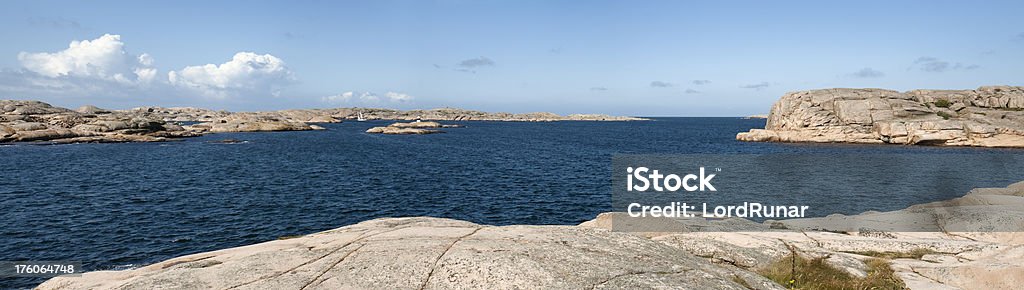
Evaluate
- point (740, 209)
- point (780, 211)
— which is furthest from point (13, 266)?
point (780, 211)

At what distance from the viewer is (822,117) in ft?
357

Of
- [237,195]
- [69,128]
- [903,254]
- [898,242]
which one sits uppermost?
[69,128]

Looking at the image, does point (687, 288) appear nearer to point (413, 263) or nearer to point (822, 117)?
point (413, 263)

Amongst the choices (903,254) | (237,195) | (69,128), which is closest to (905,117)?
(903,254)

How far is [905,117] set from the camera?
3935 inches

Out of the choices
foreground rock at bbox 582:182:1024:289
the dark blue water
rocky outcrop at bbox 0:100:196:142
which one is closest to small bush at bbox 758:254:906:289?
foreground rock at bbox 582:182:1024:289

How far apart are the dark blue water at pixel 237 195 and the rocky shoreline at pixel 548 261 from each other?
18.4 meters

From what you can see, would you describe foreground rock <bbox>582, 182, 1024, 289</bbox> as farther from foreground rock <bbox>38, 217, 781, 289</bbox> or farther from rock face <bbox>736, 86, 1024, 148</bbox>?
rock face <bbox>736, 86, 1024, 148</bbox>

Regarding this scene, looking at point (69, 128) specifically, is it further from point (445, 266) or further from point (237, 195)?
point (445, 266)

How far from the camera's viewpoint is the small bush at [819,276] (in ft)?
38.9

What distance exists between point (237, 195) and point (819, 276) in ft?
150

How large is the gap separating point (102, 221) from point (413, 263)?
34.2 meters

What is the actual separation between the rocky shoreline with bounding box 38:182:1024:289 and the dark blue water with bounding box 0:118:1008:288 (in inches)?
725

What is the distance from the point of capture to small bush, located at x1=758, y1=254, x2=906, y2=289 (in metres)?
11.8
